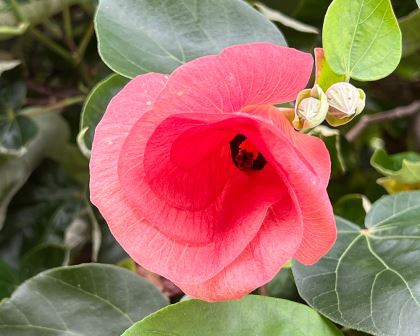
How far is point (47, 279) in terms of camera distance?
58cm

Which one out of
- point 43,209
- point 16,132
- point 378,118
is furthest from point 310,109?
point 43,209

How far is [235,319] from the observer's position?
0.48 metres

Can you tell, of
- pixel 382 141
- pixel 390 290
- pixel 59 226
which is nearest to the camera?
pixel 390 290

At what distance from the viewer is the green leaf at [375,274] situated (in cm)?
48

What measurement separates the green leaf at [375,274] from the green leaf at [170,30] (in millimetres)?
177

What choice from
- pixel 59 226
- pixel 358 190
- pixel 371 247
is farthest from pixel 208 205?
pixel 59 226

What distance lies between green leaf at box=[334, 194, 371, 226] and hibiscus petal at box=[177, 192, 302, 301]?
265mm

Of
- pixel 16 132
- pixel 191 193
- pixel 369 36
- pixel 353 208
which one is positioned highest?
pixel 369 36

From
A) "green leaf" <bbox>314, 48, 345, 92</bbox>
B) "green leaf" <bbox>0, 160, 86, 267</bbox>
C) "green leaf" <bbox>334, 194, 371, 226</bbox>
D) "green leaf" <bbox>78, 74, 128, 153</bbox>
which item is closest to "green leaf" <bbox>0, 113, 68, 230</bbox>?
"green leaf" <bbox>0, 160, 86, 267</bbox>

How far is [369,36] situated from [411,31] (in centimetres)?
28

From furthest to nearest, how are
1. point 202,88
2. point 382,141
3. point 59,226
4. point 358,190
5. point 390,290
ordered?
1. point 382,141
2. point 59,226
3. point 358,190
4. point 390,290
5. point 202,88

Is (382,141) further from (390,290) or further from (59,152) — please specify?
(390,290)

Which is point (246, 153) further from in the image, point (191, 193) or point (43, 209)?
point (43, 209)

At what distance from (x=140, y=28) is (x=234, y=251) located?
25 cm
